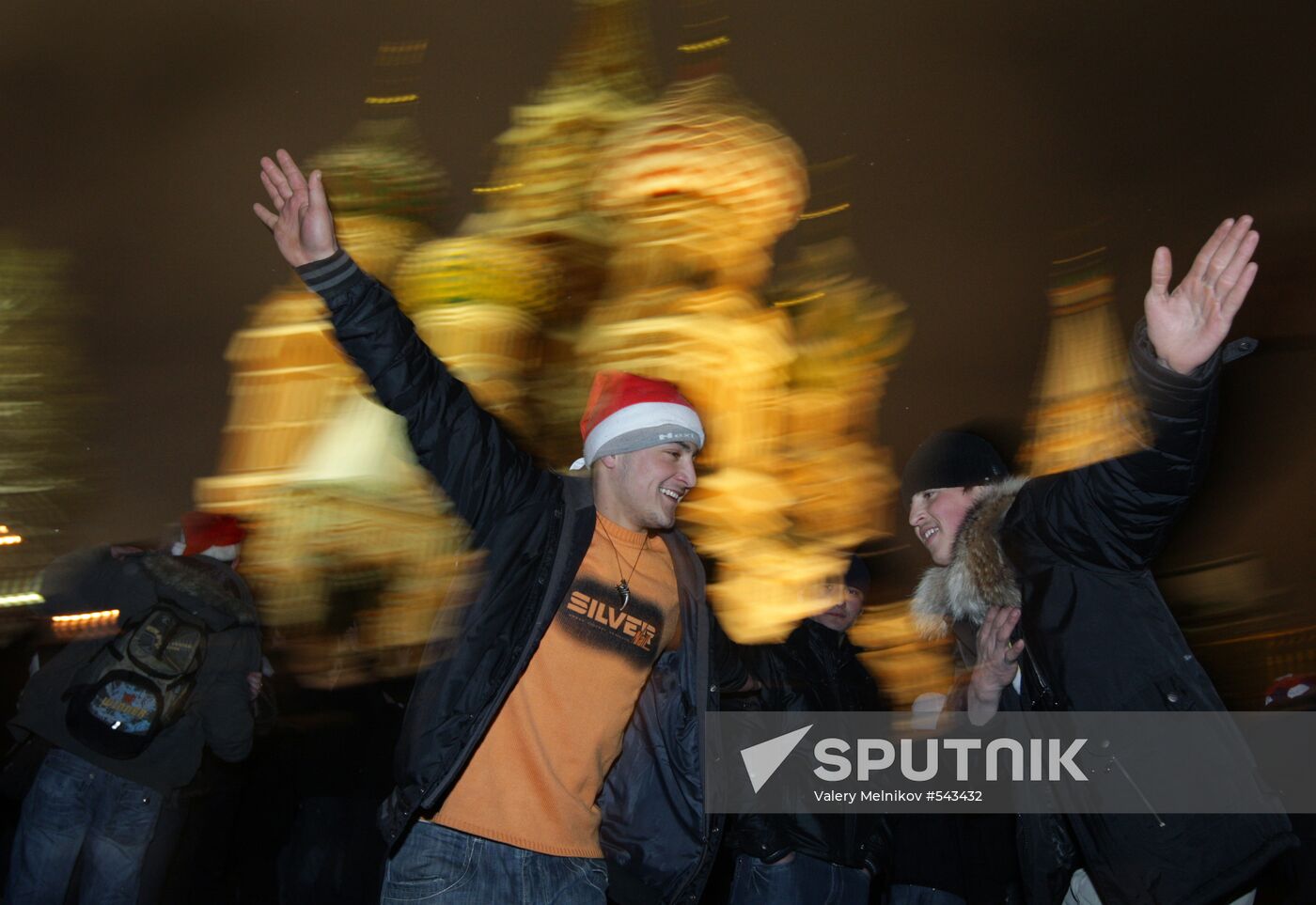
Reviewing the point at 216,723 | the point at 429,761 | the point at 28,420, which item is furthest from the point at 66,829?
the point at 28,420

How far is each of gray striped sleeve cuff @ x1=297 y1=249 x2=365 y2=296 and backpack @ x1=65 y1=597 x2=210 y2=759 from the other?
→ 1.96 metres

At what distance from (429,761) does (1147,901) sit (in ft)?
5.79

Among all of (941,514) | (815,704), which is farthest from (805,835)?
(941,514)

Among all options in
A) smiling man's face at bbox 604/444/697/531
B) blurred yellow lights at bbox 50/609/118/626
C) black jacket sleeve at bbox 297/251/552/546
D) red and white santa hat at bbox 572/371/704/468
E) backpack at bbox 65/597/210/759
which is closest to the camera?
black jacket sleeve at bbox 297/251/552/546

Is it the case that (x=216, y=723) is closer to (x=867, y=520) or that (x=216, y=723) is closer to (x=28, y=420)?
(x=867, y=520)

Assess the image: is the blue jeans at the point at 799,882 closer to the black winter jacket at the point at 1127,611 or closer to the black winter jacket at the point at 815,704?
A: the black winter jacket at the point at 815,704

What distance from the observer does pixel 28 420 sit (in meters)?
25.1

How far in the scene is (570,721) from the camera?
2938mm

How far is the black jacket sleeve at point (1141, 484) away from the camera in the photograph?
8.34ft

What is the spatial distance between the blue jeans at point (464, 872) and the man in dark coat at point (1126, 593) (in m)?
1.39

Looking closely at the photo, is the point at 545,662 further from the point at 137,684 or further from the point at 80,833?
the point at 80,833

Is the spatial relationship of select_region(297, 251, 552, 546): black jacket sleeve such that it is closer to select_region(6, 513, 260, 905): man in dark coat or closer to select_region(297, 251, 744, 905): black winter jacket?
select_region(297, 251, 744, 905): black winter jacket

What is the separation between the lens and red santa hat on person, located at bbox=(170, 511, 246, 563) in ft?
14.9

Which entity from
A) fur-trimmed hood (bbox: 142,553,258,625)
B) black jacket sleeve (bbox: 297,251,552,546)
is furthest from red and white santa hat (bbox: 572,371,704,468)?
fur-trimmed hood (bbox: 142,553,258,625)
